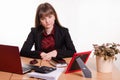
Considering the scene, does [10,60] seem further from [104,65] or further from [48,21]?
[48,21]

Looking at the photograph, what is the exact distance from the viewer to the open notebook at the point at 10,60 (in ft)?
5.23

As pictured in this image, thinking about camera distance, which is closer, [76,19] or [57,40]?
[57,40]

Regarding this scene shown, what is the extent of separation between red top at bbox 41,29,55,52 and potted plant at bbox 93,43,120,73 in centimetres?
86

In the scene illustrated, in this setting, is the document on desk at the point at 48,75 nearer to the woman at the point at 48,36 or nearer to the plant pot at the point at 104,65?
the plant pot at the point at 104,65

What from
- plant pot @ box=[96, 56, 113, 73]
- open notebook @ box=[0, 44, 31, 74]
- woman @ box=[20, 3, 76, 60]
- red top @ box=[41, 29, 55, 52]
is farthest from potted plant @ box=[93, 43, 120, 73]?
red top @ box=[41, 29, 55, 52]

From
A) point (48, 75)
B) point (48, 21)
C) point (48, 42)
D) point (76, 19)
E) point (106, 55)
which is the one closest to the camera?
point (48, 75)

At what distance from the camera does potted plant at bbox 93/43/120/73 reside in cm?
166

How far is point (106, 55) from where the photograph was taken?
166 centimetres

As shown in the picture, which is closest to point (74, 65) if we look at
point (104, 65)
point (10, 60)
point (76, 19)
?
point (104, 65)

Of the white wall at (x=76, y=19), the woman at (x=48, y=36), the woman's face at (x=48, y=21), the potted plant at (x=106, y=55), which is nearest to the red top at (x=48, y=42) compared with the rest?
the woman at (x=48, y=36)

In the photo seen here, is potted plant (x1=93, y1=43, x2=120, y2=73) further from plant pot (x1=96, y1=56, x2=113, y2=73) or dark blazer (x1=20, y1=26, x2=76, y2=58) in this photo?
dark blazer (x1=20, y1=26, x2=76, y2=58)

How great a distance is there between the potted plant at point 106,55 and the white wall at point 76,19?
1992 mm

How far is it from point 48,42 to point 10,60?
0.89 metres

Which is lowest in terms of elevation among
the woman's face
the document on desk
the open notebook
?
the document on desk
